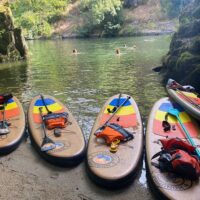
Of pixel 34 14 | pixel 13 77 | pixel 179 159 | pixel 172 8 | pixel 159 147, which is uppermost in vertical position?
pixel 179 159

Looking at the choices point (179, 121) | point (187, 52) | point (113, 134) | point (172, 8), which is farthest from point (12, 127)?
point (172, 8)

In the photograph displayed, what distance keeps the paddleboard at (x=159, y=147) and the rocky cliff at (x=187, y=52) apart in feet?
9.45

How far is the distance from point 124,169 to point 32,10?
4079 centimetres

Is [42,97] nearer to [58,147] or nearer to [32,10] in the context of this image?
[58,147]

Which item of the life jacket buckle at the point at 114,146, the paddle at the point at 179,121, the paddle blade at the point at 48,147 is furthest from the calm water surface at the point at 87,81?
the paddle blade at the point at 48,147

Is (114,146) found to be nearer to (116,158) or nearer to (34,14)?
(116,158)

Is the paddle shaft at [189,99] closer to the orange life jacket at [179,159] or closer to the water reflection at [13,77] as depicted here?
the orange life jacket at [179,159]

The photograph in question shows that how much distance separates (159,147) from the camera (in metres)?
6.01

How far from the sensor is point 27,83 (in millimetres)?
13930

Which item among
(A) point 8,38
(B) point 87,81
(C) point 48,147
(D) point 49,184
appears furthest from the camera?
(A) point 8,38

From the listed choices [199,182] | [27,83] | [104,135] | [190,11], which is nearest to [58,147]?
[104,135]

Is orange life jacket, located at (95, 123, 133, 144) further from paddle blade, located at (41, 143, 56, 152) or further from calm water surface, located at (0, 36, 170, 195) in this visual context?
paddle blade, located at (41, 143, 56, 152)

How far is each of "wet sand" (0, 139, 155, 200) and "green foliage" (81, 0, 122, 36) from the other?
118 ft

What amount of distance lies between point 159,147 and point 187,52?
289 inches
